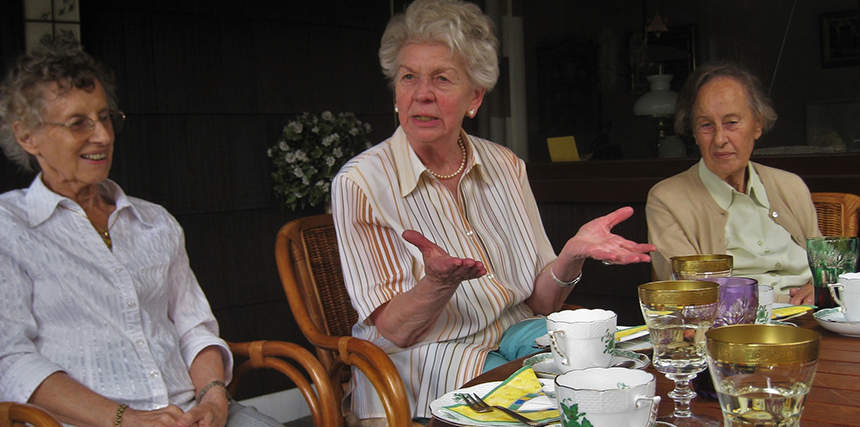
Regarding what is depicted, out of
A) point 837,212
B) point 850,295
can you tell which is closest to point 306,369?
point 850,295

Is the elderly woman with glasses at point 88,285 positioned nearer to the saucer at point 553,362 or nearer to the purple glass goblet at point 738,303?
the saucer at point 553,362

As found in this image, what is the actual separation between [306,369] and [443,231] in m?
0.50

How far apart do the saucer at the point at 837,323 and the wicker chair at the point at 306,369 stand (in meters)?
1.01

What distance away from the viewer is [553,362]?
1292 mm

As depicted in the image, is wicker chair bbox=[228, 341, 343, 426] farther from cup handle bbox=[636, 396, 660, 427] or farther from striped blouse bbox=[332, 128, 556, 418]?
cup handle bbox=[636, 396, 660, 427]

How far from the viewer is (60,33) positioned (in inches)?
116

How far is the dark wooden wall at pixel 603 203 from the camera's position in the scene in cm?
340

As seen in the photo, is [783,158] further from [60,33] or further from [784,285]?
[60,33]

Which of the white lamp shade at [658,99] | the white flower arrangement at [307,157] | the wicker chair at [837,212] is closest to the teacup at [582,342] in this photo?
the wicker chair at [837,212]

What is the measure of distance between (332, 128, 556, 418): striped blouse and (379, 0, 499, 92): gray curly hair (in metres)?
0.22

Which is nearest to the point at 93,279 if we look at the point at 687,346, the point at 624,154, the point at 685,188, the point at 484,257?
the point at 484,257

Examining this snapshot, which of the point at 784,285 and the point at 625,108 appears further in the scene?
the point at 625,108

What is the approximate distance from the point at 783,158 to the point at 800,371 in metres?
2.52

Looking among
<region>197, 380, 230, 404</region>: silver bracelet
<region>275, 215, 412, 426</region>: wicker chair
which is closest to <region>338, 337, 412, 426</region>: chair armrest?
<region>275, 215, 412, 426</region>: wicker chair
